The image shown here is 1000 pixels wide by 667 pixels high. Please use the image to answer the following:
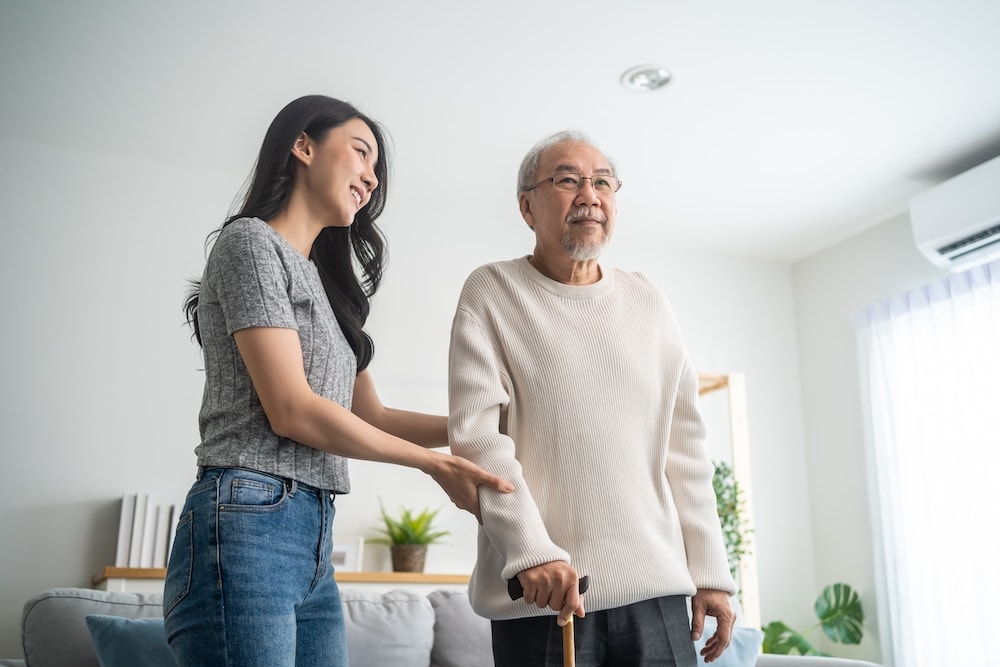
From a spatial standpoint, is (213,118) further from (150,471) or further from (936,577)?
(936,577)

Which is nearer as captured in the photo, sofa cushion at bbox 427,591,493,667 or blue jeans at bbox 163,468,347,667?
blue jeans at bbox 163,468,347,667

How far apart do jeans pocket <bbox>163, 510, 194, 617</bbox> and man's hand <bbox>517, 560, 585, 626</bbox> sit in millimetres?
432

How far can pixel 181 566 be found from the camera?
1.04 m

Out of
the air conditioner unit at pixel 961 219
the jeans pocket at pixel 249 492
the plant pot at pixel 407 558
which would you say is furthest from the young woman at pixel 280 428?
the air conditioner unit at pixel 961 219

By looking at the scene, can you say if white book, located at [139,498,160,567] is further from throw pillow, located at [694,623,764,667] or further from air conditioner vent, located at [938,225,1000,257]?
air conditioner vent, located at [938,225,1000,257]

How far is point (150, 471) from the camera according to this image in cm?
334

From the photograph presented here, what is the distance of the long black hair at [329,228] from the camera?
1358mm

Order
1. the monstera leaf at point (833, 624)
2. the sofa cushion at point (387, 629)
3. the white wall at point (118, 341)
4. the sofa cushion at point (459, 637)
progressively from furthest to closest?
the monstera leaf at point (833, 624), the white wall at point (118, 341), the sofa cushion at point (459, 637), the sofa cushion at point (387, 629)

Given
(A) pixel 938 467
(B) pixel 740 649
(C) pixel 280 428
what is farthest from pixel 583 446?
(A) pixel 938 467

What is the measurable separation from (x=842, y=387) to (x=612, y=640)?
355 centimetres

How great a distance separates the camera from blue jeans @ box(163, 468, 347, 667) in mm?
1009

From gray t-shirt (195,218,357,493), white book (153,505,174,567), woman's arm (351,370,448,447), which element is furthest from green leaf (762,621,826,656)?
gray t-shirt (195,218,357,493)

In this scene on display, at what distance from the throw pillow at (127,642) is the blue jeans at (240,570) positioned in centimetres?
88

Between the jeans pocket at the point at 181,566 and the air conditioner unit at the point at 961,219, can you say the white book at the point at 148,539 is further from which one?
the air conditioner unit at the point at 961,219
